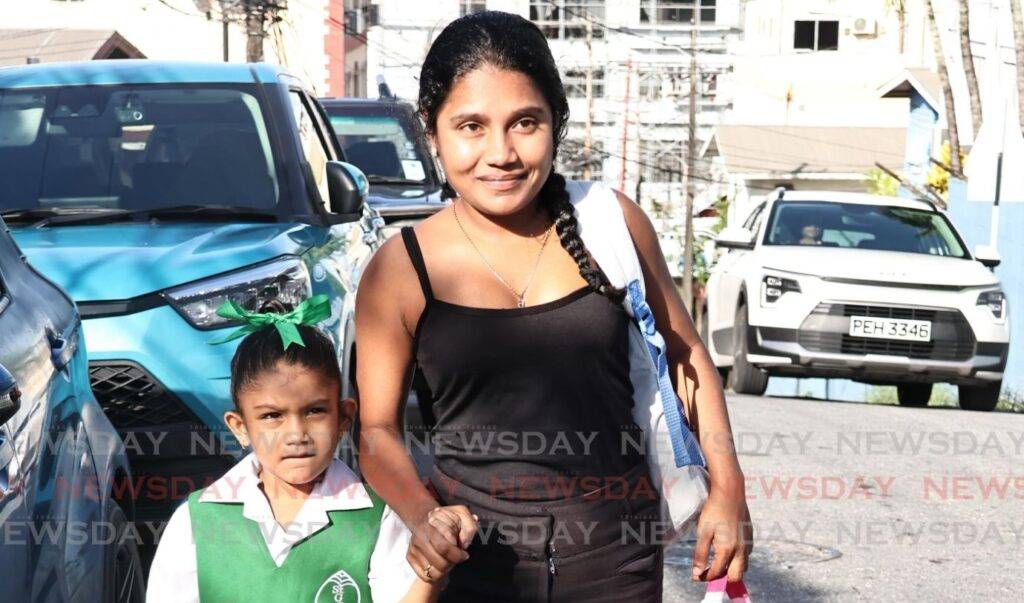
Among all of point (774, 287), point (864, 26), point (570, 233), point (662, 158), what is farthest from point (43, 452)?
point (662, 158)

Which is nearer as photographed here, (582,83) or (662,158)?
(582,83)

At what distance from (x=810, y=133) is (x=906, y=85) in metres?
14.8

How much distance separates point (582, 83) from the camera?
2334 inches

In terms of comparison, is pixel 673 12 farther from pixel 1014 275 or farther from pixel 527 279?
pixel 527 279

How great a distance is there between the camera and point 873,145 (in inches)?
1891

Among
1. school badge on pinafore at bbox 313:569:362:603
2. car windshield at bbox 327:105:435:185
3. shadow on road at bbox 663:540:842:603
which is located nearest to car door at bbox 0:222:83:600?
school badge on pinafore at bbox 313:569:362:603

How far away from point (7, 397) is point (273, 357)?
0.51 meters

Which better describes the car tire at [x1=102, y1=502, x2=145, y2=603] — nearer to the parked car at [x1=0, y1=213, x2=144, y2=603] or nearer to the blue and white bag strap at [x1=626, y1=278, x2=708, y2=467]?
the parked car at [x1=0, y1=213, x2=144, y2=603]

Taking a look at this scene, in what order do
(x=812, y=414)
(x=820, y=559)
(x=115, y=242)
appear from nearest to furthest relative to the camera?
(x=115, y=242), (x=820, y=559), (x=812, y=414)

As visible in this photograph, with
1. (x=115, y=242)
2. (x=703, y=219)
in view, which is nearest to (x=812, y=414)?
(x=115, y=242)

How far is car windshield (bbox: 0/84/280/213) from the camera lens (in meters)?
6.47

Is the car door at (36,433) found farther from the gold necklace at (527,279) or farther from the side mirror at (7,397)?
the gold necklace at (527,279)

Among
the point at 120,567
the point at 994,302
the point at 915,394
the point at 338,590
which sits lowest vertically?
the point at 915,394

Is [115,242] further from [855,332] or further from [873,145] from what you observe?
[873,145]
